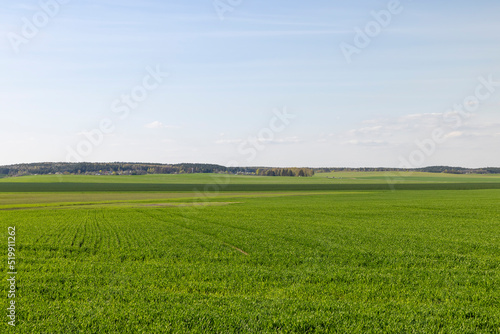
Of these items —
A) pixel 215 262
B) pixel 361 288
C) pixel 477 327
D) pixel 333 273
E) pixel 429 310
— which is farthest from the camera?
pixel 215 262

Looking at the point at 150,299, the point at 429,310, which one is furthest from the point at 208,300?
the point at 429,310

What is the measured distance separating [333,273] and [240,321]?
7849 millimetres

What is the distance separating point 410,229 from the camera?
112 feet

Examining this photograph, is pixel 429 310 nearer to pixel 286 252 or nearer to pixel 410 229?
pixel 286 252

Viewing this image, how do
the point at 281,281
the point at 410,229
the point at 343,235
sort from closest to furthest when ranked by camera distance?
the point at 281,281 → the point at 343,235 → the point at 410,229

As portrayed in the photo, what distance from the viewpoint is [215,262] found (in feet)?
70.7

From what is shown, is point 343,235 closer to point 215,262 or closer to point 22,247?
point 215,262

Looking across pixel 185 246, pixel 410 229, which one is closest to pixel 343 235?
pixel 410 229

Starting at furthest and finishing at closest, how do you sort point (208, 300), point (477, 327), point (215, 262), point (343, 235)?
1. point (343, 235)
2. point (215, 262)
3. point (208, 300)
4. point (477, 327)

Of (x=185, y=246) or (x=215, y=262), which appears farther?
(x=185, y=246)

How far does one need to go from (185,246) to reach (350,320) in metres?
16.0

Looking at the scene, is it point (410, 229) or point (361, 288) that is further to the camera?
point (410, 229)

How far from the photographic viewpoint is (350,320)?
1195cm

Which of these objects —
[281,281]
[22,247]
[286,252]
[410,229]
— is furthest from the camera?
[410,229]
